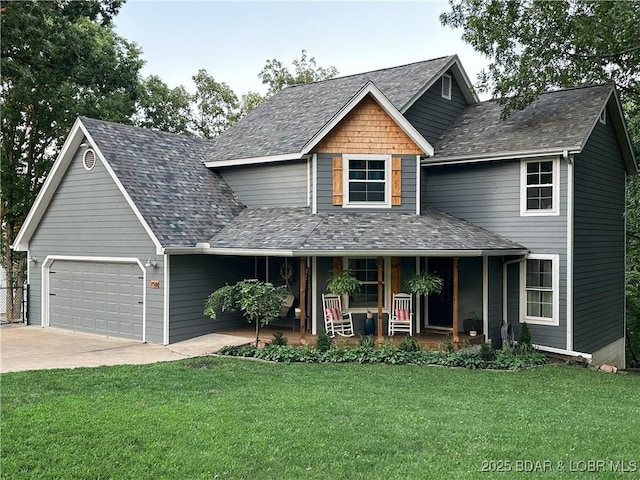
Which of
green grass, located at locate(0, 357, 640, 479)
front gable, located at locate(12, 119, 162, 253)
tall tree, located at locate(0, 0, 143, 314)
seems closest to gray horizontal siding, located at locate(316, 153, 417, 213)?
front gable, located at locate(12, 119, 162, 253)

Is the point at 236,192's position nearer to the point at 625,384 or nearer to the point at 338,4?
the point at 338,4

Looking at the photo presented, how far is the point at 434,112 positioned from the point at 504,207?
13.1 feet

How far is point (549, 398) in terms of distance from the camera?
888 centimetres

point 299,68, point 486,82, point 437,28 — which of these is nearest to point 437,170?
point 486,82

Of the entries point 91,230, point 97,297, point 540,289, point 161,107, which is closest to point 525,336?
point 540,289

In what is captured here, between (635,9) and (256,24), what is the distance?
47.7 ft

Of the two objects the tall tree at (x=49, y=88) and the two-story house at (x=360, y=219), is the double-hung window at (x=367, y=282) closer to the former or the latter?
the two-story house at (x=360, y=219)

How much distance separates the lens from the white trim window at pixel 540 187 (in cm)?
1382

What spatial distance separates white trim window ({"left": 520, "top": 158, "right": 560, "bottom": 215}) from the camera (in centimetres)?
1382

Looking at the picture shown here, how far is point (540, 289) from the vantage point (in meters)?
14.3

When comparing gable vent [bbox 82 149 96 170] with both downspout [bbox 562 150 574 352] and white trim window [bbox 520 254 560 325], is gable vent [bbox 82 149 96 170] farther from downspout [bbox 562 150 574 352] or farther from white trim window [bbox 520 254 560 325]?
downspout [bbox 562 150 574 352]

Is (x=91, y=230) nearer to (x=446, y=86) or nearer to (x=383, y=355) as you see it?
(x=383, y=355)

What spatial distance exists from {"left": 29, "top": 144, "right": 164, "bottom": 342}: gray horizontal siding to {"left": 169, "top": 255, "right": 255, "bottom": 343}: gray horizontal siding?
1.08 ft

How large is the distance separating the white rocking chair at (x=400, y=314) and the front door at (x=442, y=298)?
1.58m
